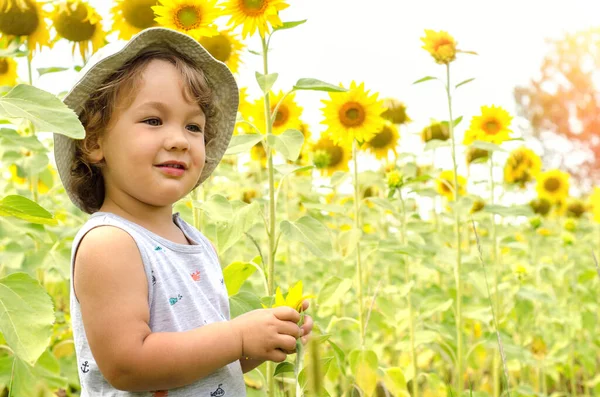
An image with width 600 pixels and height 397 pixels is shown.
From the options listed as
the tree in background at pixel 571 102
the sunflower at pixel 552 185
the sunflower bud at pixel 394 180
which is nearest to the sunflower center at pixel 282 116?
the sunflower bud at pixel 394 180

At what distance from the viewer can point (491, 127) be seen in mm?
2980

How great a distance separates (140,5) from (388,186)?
1.10m

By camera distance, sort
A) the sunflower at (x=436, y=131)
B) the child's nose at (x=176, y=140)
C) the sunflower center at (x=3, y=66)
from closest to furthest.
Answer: the child's nose at (x=176, y=140), the sunflower center at (x=3, y=66), the sunflower at (x=436, y=131)

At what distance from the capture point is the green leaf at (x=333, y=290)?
2.15m

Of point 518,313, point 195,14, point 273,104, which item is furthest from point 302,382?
point 518,313

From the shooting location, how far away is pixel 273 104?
2781mm

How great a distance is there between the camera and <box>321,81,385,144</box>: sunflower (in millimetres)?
2594

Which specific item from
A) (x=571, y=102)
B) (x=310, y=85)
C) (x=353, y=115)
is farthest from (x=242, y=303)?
(x=571, y=102)

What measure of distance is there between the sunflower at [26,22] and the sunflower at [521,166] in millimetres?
2162

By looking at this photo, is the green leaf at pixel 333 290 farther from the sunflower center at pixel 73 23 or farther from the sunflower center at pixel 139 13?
the sunflower center at pixel 73 23

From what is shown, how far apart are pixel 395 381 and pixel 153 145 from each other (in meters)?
1.27

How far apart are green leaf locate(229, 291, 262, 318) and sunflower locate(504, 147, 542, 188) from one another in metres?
2.20

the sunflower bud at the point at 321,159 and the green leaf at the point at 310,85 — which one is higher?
the green leaf at the point at 310,85

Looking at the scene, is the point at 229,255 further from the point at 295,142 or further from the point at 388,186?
the point at 295,142
